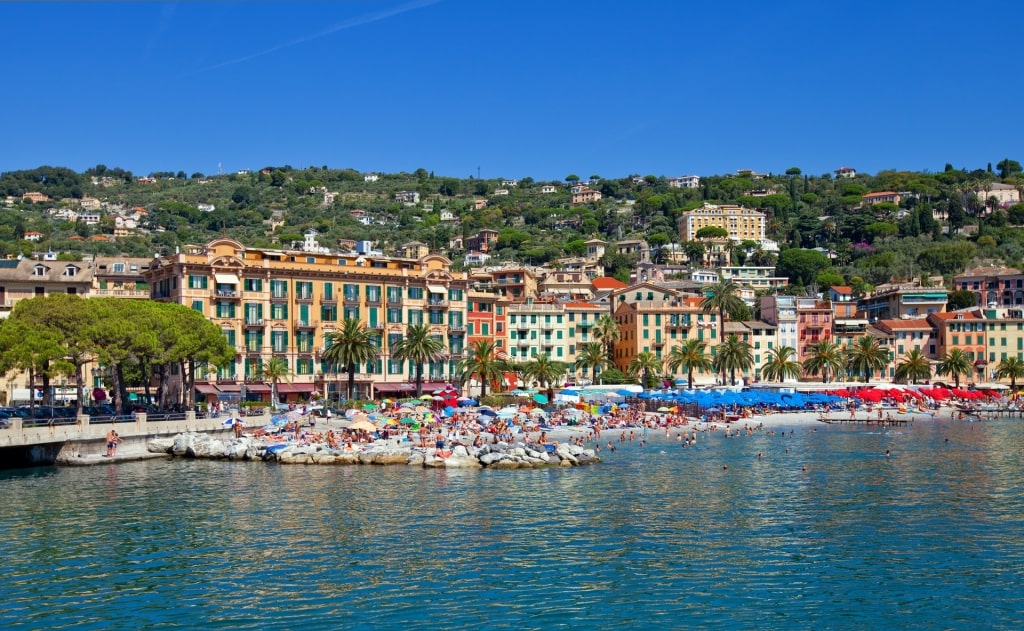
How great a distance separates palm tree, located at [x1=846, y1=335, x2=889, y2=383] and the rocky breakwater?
61.0 m

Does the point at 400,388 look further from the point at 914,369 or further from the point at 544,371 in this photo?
the point at 914,369

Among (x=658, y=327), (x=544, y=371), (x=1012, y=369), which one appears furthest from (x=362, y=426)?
(x=1012, y=369)

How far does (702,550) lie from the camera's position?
3306 cm

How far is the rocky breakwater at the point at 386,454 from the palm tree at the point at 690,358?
147 feet

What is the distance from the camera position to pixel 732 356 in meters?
104

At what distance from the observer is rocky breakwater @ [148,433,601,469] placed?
54.8 metres

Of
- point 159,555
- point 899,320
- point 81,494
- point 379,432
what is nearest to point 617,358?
point 899,320

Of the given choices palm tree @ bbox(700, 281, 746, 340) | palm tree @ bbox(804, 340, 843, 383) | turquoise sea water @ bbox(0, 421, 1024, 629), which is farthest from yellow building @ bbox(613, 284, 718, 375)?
turquoise sea water @ bbox(0, 421, 1024, 629)

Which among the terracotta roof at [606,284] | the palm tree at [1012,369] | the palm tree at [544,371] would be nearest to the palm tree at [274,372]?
the palm tree at [544,371]

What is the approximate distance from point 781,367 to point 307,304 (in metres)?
50.8

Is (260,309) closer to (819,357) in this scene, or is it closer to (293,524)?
(293,524)

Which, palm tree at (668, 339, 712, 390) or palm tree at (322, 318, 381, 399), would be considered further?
palm tree at (668, 339, 712, 390)

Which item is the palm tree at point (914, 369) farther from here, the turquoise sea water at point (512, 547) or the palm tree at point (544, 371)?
the turquoise sea water at point (512, 547)

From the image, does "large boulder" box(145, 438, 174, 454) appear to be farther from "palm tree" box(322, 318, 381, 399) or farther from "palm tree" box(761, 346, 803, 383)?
"palm tree" box(761, 346, 803, 383)
